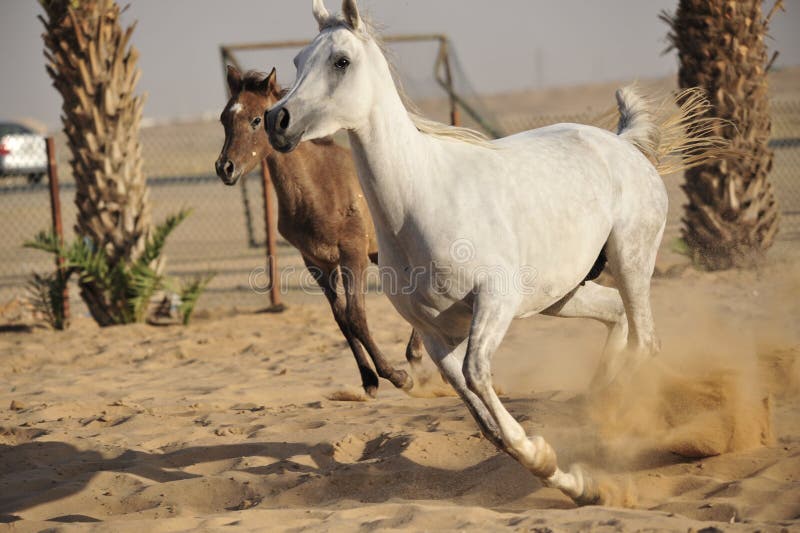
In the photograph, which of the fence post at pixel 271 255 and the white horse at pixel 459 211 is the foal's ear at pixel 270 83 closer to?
the white horse at pixel 459 211

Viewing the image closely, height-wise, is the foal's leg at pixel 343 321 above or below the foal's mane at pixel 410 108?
below

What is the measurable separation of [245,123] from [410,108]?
2090mm

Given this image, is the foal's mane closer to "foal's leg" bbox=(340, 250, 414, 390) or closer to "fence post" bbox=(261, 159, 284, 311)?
"foal's leg" bbox=(340, 250, 414, 390)

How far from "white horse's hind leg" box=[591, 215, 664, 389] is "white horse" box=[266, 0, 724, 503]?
0.22 meters

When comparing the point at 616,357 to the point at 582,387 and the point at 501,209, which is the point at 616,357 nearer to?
the point at 582,387

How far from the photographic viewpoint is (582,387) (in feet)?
18.5

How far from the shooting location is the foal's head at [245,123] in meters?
5.62

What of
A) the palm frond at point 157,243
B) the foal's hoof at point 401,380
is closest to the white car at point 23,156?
the palm frond at point 157,243

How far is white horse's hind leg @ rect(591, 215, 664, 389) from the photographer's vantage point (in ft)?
14.8

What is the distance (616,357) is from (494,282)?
4.69 feet

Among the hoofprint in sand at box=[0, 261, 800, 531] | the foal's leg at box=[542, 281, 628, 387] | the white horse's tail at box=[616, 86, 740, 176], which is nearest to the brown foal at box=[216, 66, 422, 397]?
the hoofprint in sand at box=[0, 261, 800, 531]

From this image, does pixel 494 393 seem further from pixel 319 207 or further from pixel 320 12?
pixel 319 207

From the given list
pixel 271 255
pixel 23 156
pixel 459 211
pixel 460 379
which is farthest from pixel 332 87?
pixel 23 156

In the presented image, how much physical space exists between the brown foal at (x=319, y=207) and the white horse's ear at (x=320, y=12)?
2.04m
